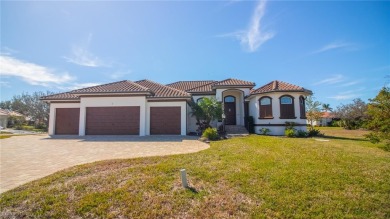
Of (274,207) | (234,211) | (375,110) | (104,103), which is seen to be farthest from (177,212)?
(104,103)

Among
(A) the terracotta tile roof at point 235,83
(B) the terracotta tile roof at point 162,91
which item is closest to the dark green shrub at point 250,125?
(A) the terracotta tile roof at point 235,83

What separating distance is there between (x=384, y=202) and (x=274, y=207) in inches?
99.8

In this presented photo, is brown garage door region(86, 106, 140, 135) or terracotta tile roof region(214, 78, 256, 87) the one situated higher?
terracotta tile roof region(214, 78, 256, 87)

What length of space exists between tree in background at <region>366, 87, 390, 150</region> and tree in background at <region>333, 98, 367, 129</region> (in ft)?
112

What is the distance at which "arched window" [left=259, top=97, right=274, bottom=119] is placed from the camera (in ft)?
58.7

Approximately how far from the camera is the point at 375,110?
22.6 ft

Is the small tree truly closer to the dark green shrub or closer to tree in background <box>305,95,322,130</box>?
the dark green shrub

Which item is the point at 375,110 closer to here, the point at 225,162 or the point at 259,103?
the point at 225,162

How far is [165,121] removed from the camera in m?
17.4

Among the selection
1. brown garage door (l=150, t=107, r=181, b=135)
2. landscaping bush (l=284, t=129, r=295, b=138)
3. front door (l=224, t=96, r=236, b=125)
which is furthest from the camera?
front door (l=224, t=96, r=236, b=125)

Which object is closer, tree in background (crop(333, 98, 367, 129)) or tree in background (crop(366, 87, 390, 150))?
tree in background (crop(366, 87, 390, 150))

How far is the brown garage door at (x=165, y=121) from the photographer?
17.3 meters

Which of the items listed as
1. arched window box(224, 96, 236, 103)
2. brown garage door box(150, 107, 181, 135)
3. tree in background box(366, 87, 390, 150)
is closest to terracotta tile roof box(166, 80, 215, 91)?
arched window box(224, 96, 236, 103)

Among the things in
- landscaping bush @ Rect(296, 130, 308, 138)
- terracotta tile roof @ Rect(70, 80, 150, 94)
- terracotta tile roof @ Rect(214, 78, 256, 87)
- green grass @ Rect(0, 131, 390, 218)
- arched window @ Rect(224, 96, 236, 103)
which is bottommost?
green grass @ Rect(0, 131, 390, 218)
